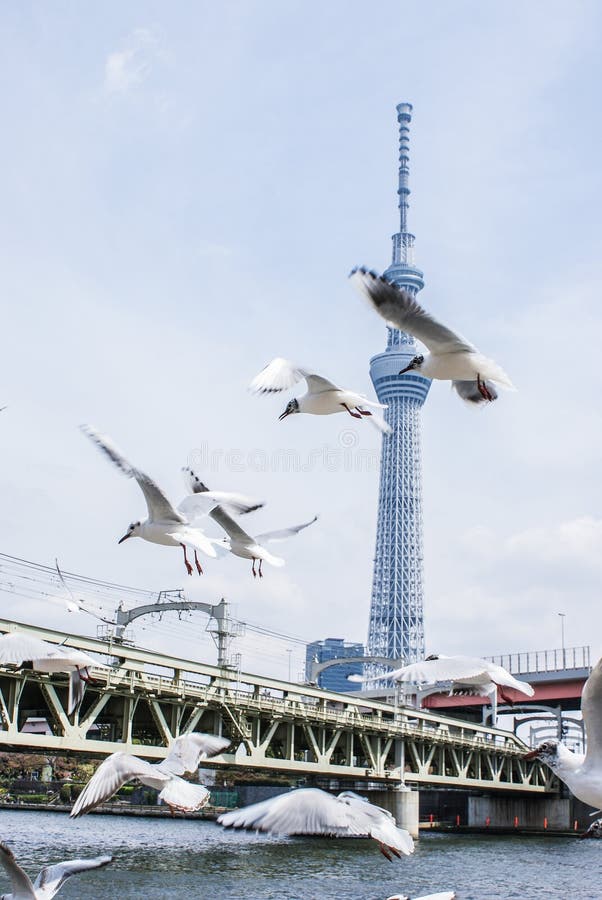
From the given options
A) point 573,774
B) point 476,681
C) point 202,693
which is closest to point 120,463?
point 476,681

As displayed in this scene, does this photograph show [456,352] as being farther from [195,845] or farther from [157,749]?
[195,845]

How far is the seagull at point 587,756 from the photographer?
934 centimetres

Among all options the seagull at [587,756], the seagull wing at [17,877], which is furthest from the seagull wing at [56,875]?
the seagull at [587,756]

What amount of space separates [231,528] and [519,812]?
7250 cm

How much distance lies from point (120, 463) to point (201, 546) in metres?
2.02

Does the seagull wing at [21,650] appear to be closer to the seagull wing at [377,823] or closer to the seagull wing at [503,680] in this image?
the seagull wing at [503,680]

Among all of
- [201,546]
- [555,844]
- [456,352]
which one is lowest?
[555,844]

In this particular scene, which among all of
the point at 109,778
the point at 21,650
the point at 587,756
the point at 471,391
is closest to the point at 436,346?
the point at 471,391

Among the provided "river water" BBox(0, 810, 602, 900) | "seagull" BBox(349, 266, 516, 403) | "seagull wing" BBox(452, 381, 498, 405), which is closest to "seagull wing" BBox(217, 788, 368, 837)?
"seagull" BBox(349, 266, 516, 403)

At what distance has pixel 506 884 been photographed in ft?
121

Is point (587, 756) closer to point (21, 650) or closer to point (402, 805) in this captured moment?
point (21, 650)

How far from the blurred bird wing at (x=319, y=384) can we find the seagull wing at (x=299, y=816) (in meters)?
6.72

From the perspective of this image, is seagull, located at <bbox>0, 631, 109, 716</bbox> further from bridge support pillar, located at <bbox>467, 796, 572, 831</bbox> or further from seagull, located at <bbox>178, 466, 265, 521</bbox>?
bridge support pillar, located at <bbox>467, 796, 572, 831</bbox>

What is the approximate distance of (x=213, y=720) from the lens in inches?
1951
